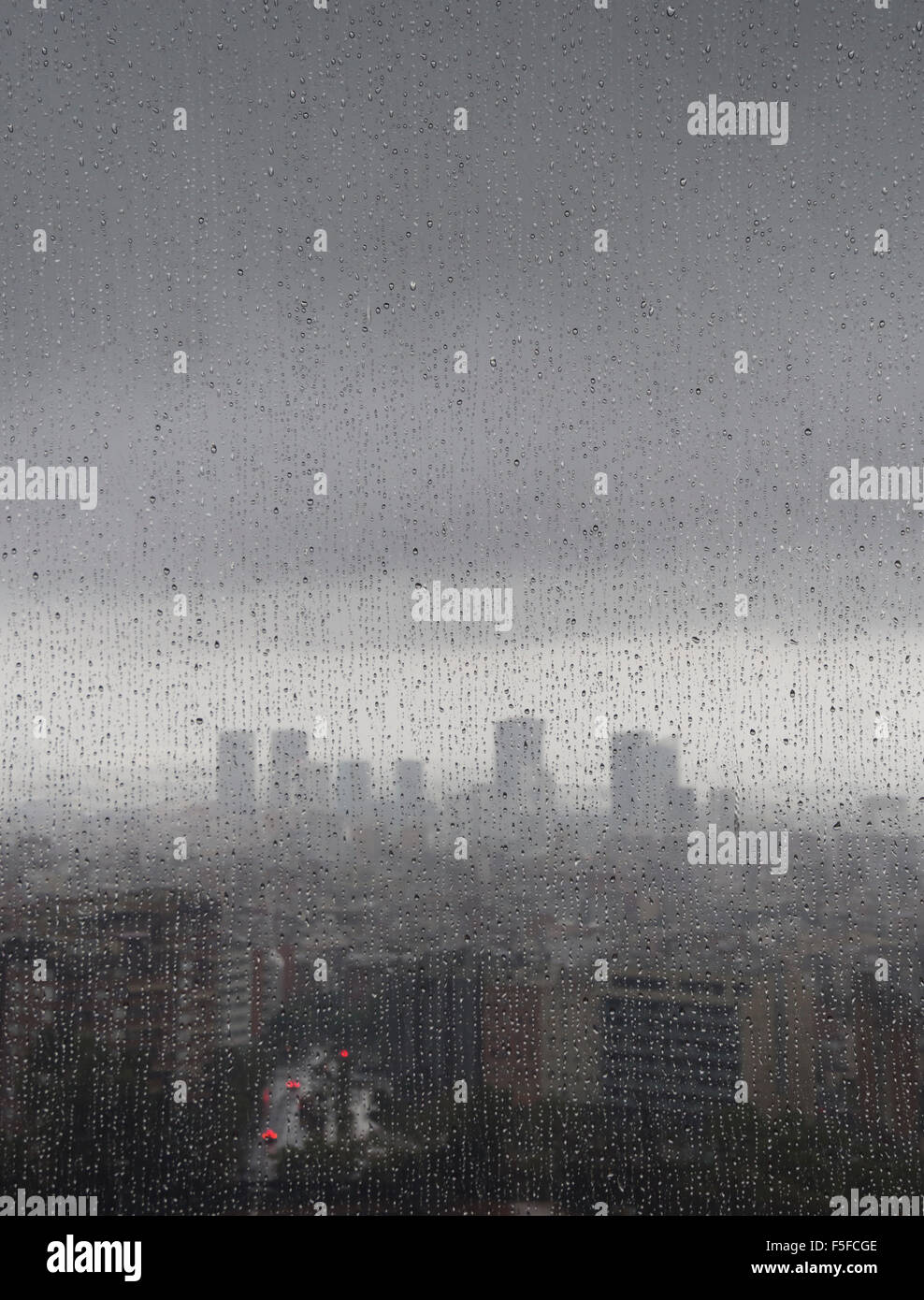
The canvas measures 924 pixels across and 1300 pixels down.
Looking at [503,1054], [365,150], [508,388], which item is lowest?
[503,1054]

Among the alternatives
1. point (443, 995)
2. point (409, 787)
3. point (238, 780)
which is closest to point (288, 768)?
point (238, 780)

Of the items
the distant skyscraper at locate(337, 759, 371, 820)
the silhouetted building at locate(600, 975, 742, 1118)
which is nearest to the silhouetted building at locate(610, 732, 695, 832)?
the silhouetted building at locate(600, 975, 742, 1118)

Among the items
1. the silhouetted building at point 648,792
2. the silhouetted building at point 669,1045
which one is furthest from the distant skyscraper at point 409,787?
the silhouetted building at point 669,1045

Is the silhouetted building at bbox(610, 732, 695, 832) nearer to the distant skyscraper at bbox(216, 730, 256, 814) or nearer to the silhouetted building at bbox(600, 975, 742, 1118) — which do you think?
the silhouetted building at bbox(600, 975, 742, 1118)

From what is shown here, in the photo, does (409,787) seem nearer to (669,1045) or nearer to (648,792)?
(648,792)

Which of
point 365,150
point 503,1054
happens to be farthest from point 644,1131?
point 365,150

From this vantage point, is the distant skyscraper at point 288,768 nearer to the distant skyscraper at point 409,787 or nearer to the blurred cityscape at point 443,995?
the blurred cityscape at point 443,995

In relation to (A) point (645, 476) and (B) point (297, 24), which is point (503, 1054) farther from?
(B) point (297, 24)
